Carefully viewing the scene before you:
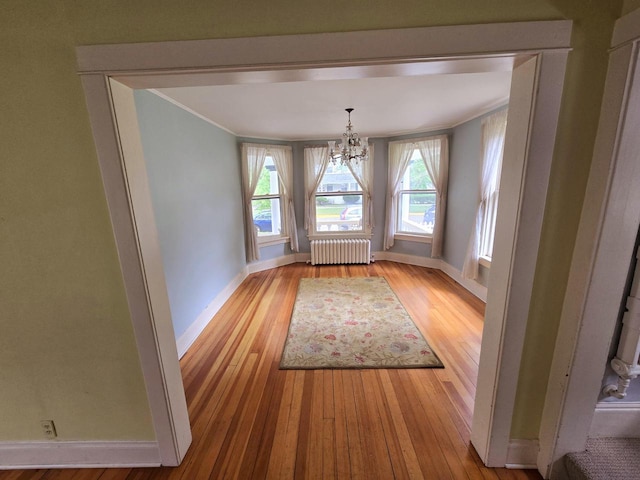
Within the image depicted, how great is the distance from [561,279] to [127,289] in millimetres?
2005

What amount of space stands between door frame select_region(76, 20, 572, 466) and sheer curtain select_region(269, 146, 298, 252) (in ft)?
11.4

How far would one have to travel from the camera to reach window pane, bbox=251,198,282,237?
457 cm

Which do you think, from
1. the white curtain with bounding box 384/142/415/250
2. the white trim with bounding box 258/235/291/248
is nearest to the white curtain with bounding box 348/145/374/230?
the white curtain with bounding box 384/142/415/250

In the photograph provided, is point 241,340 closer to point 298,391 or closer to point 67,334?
point 298,391

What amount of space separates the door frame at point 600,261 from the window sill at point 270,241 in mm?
4076

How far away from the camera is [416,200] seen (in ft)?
15.2

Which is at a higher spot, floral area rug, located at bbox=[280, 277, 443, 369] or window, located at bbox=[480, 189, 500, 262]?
window, located at bbox=[480, 189, 500, 262]

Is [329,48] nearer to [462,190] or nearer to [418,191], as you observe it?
[462,190]

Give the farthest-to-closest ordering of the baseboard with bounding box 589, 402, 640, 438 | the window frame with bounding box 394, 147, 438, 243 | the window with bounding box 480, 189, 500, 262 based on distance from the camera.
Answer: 1. the window frame with bounding box 394, 147, 438, 243
2. the window with bounding box 480, 189, 500, 262
3. the baseboard with bounding box 589, 402, 640, 438

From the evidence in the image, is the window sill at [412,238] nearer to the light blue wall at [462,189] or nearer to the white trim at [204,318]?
the light blue wall at [462,189]

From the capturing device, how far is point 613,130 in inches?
39.1

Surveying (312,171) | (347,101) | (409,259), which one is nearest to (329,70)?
(347,101)

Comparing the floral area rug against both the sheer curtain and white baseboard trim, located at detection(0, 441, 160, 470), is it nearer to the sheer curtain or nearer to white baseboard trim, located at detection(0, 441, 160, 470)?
white baseboard trim, located at detection(0, 441, 160, 470)

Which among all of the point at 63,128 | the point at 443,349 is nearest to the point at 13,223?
the point at 63,128
